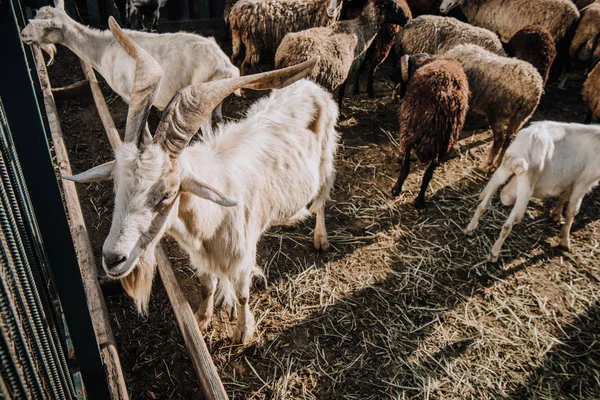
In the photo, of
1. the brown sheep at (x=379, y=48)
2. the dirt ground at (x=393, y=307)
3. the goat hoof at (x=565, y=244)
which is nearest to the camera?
the dirt ground at (x=393, y=307)

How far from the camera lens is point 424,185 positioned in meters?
4.94

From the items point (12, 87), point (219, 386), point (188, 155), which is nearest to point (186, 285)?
point (219, 386)

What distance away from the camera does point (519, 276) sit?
4418 millimetres

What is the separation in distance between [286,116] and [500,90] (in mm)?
3440

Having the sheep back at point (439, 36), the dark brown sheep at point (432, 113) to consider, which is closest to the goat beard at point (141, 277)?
the dark brown sheep at point (432, 113)

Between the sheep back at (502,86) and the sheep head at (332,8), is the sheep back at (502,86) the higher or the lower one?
the lower one

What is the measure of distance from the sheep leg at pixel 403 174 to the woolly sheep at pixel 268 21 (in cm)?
317

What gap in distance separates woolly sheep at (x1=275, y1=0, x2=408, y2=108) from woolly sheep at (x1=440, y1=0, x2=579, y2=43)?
2.47m

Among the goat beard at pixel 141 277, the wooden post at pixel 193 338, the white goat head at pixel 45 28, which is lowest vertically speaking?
the wooden post at pixel 193 338

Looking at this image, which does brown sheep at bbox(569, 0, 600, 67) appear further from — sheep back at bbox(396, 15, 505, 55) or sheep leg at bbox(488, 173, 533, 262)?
sheep leg at bbox(488, 173, 533, 262)

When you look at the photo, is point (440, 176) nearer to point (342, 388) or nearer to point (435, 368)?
point (435, 368)

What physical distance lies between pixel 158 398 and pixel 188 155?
190 centimetres

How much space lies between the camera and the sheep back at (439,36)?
6.52 meters

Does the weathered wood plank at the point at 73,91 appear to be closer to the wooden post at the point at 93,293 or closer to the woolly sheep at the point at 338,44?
the wooden post at the point at 93,293
